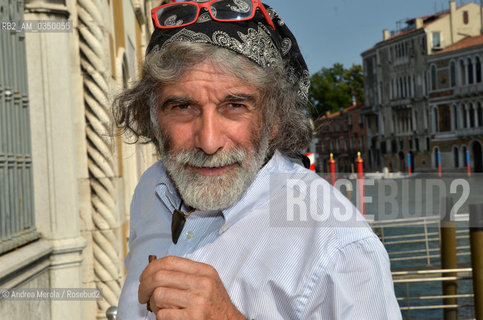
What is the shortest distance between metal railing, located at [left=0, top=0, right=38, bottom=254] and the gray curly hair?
3.17 ft

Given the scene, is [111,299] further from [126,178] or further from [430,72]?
[430,72]

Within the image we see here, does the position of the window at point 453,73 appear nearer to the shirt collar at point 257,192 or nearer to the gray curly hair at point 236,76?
the gray curly hair at point 236,76

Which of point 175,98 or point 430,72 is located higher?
point 430,72

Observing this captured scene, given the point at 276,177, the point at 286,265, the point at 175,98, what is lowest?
the point at 286,265

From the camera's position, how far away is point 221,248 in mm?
1391

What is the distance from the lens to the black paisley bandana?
4.94 feet

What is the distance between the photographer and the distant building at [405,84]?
56.8m

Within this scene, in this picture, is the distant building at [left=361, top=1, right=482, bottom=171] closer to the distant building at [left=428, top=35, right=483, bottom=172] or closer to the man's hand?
the distant building at [left=428, top=35, right=483, bottom=172]

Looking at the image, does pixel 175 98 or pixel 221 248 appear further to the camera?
pixel 175 98

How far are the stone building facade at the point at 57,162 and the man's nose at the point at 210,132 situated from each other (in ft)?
2.85

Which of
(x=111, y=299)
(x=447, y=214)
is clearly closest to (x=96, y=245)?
(x=111, y=299)

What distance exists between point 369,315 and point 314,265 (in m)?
0.13

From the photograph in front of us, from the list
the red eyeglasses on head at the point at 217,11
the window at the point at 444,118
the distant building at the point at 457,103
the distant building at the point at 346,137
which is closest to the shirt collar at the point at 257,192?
the red eyeglasses on head at the point at 217,11

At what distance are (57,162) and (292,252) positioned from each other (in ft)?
7.40
